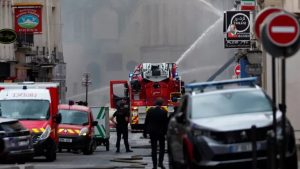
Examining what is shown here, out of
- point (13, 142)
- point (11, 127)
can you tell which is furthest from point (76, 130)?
point (13, 142)

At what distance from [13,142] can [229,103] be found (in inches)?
305

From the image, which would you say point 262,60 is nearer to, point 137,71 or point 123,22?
point 137,71

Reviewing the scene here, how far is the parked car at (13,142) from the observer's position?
78.4 ft

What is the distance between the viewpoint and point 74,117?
3497 cm

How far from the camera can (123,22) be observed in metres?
87.5

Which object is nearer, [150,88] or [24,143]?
[24,143]

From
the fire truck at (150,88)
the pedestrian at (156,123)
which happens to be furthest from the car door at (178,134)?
the fire truck at (150,88)

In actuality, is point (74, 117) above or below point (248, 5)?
below

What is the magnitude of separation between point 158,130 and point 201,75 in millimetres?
54411

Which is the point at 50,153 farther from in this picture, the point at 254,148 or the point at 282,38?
the point at 282,38

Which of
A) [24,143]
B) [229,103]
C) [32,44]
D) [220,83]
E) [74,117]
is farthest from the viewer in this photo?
[32,44]

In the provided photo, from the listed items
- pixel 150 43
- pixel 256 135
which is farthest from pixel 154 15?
pixel 256 135

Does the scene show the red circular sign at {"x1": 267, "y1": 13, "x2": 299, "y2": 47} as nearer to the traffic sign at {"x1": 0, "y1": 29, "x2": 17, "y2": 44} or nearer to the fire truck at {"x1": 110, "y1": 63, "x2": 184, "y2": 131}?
the traffic sign at {"x1": 0, "y1": 29, "x2": 17, "y2": 44}

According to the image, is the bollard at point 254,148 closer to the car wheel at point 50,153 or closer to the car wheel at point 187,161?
the car wheel at point 187,161
